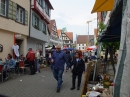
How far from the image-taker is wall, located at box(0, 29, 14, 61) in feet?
43.9

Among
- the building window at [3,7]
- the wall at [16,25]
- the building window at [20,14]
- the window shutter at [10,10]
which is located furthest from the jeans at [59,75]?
→ the building window at [20,14]

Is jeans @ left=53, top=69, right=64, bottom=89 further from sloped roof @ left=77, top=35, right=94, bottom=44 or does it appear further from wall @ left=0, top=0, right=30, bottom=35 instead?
sloped roof @ left=77, top=35, right=94, bottom=44

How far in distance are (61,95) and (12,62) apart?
17.9ft

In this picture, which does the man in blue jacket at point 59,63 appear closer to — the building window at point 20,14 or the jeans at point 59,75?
the jeans at point 59,75

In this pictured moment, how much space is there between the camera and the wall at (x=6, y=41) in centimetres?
1338

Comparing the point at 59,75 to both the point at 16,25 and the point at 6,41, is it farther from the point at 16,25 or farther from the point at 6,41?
the point at 16,25

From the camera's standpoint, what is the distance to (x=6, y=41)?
1392 centimetres

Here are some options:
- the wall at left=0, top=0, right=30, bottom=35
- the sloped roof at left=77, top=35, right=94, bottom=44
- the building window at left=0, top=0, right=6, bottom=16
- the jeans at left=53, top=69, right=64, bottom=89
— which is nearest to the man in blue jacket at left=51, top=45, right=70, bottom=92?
the jeans at left=53, top=69, right=64, bottom=89

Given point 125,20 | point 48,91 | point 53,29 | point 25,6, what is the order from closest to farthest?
point 125,20
point 48,91
point 25,6
point 53,29

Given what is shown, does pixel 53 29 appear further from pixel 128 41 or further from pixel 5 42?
pixel 128 41

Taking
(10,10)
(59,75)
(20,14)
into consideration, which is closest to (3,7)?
(10,10)

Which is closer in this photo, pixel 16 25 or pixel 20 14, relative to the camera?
pixel 16 25

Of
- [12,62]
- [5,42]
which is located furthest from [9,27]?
[12,62]

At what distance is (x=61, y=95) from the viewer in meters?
6.70
